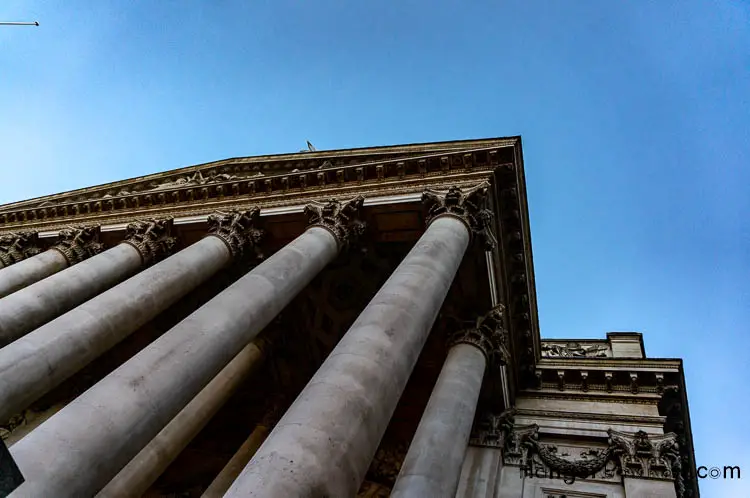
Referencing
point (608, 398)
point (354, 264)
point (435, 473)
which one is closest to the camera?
point (435, 473)

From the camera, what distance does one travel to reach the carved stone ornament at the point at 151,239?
1662 centimetres

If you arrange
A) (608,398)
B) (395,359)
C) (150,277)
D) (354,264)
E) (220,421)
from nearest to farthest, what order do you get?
(395,359)
(150,277)
(608,398)
(354,264)
(220,421)

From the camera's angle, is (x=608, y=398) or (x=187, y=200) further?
(x=187, y=200)

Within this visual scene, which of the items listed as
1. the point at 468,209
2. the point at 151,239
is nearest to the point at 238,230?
the point at 151,239

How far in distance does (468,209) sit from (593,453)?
652cm

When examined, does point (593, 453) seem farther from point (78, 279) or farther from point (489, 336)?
point (78, 279)

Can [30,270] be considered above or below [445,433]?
above

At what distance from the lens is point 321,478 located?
6.11 meters

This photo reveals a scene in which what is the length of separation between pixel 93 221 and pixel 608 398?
668 inches

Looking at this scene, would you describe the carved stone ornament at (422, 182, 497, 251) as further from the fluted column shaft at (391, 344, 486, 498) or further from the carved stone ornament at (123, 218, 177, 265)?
the carved stone ornament at (123, 218, 177, 265)

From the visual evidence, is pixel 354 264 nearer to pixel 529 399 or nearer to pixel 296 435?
pixel 529 399

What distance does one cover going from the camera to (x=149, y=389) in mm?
9328

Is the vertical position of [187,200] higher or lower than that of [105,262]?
higher

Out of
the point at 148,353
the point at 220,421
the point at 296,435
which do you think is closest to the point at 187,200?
the point at 220,421
